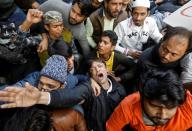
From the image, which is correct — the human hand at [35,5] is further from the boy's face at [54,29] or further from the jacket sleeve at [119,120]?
the jacket sleeve at [119,120]

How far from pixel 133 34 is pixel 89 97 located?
1.44 m

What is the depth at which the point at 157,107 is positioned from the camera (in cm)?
222

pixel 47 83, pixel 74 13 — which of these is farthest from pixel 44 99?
pixel 74 13

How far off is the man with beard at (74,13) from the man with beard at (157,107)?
1.28 meters

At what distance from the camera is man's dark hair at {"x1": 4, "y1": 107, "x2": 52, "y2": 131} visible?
79.2 inches

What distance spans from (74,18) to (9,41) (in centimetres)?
91

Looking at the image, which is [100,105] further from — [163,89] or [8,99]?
[8,99]

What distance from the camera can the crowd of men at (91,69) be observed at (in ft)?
7.16

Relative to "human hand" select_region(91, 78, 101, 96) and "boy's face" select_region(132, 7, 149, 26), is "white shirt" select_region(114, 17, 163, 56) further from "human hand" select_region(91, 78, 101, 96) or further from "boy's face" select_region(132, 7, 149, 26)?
"human hand" select_region(91, 78, 101, 96)

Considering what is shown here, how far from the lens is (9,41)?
9.37ft

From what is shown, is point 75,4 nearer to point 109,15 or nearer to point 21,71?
point 109,15

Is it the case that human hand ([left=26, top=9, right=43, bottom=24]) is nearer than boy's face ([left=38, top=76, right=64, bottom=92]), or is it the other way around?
boy's face ([left=38, top=76, right=64, bottom=92])

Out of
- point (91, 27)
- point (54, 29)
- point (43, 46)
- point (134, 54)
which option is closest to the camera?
point (43, 46)

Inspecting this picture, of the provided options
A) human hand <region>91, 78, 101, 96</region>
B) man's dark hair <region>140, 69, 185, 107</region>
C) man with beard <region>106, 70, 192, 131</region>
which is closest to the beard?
human hand <region>91, 78, 101, 96</region>
